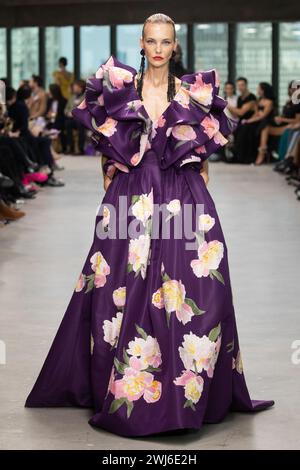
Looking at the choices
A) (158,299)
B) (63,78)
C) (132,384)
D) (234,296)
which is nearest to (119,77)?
(158,299)

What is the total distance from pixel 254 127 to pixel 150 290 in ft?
43.9

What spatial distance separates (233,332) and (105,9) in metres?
16.9

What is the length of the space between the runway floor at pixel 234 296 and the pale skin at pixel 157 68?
79 cm

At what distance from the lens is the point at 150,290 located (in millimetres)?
3604

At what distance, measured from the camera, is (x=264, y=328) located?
5.19 m

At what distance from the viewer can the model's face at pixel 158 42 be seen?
3.68 m

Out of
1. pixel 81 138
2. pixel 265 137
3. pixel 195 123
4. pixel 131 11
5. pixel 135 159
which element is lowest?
pixel 81 138

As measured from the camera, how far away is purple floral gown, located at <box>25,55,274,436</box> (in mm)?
3518

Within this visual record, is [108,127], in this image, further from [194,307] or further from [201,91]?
[194,307]

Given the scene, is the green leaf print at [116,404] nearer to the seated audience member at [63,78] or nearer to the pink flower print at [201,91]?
the pink flower print at [201,91]

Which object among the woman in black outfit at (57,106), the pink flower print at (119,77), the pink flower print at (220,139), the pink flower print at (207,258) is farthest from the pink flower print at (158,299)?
the woman in black outfit at (57,106)

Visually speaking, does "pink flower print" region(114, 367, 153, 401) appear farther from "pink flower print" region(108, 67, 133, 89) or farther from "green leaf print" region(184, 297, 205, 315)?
"pink flower print" region(108, 67, 133, 89)

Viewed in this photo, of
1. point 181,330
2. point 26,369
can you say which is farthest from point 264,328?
point 181,330
